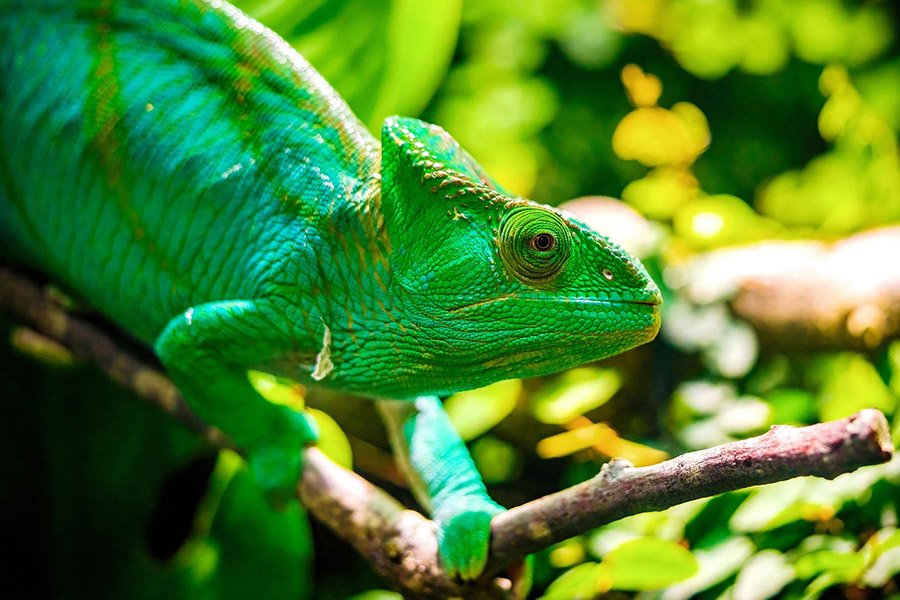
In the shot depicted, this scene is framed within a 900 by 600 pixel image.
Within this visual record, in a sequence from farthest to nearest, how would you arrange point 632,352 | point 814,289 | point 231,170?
point 632,352 → point 814,289 → point 231,170

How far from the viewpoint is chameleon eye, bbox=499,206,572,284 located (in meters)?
1.12

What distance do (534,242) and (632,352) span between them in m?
0.92

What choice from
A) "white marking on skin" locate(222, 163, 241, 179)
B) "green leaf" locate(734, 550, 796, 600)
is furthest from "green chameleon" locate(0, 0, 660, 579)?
"green leaf" locate(734, 550, 796, 600)

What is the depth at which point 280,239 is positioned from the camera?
4.28ft

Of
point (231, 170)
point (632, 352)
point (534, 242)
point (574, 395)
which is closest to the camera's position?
point (534, 242)

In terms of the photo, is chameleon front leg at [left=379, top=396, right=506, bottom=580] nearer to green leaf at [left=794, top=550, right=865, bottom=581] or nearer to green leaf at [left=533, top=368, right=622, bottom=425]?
green leaf at [left=533, top=368, right=622, bottom=425]

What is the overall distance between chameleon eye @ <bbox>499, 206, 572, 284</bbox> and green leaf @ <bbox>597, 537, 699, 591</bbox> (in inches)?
15.4

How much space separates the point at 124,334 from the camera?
181 cm

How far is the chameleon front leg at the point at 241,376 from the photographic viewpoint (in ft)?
4.31

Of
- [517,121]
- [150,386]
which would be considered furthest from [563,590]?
[517,121]

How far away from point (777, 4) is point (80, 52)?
1.75 metres

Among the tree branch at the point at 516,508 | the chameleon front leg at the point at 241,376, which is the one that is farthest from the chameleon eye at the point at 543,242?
the chameleon front leg at the point at 241,376

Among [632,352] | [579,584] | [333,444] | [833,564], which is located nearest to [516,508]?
[579,584]

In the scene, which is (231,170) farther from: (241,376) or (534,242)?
(534,242)
